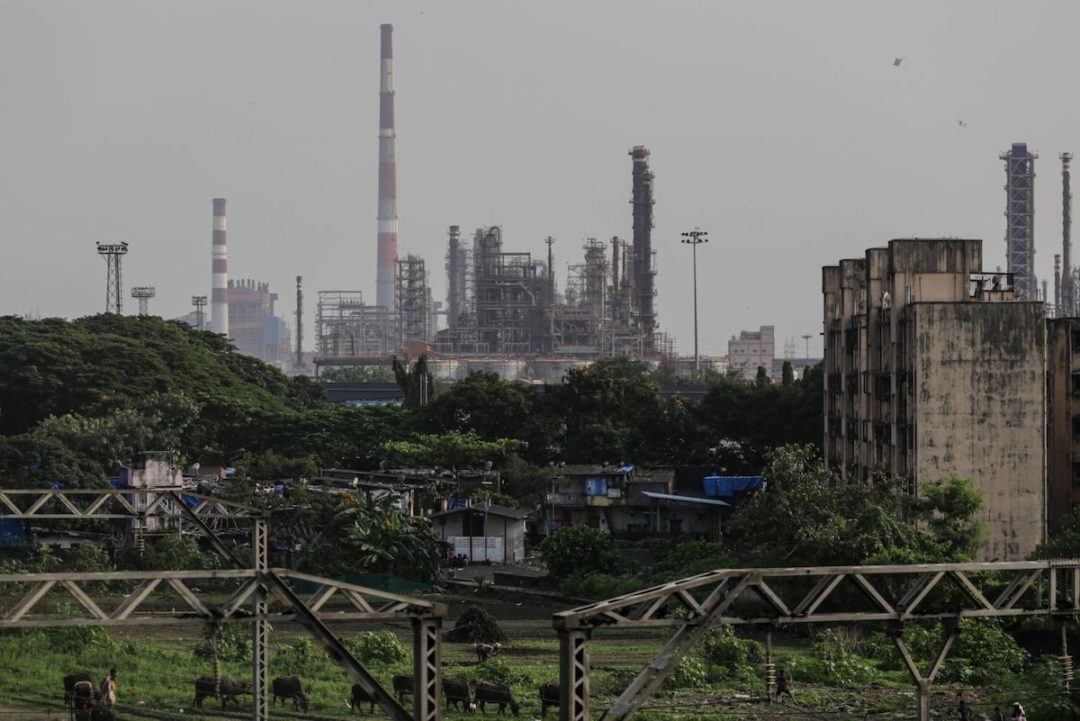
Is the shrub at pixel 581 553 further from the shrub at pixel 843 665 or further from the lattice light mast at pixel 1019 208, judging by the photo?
the lattice light mast at pixel 1019 208

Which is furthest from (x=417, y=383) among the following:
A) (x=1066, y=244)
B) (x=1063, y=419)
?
(x=1066, y=244)

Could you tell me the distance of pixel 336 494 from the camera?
45656mm

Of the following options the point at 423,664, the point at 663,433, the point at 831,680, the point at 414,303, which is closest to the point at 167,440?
the point at 663,433

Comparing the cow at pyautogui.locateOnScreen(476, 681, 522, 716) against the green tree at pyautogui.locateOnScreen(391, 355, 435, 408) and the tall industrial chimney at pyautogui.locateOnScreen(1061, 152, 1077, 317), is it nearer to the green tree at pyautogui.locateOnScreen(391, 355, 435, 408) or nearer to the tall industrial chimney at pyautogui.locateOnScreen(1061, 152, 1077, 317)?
the green tree at pyautogui.locateOnScreen(391, 355, 435, 408)

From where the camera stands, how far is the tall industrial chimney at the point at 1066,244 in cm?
14950

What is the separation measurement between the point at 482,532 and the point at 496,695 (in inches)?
908

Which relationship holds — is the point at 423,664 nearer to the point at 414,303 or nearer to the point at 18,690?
the point at 18,690

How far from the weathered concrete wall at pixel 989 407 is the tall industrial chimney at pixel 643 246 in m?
111

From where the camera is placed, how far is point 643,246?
151 metres

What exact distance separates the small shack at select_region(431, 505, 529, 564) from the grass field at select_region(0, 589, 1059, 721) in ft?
43.1

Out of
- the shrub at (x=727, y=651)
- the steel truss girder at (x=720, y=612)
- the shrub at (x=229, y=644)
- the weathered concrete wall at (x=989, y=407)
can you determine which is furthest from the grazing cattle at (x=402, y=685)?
the weathered concrete wall at (x=989, y=407)

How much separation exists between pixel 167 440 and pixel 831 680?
110ft

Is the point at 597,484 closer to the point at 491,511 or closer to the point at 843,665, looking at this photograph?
the point at 491,511

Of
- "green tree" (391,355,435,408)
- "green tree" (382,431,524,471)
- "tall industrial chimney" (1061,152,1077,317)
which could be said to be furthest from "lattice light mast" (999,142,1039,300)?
"green tree" (382,431,524,471)
